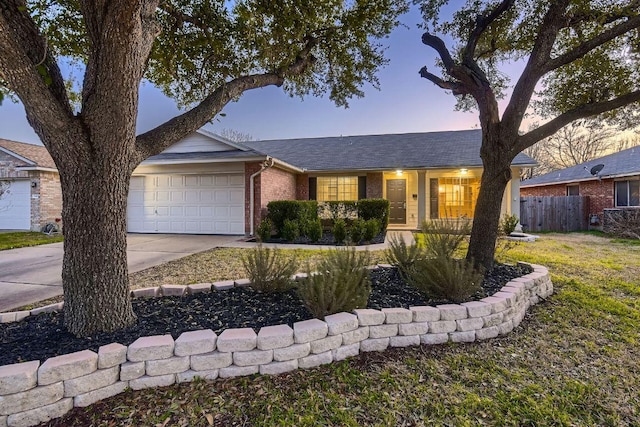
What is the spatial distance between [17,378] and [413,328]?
2.82m

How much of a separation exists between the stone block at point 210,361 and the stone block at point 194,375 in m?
0.02

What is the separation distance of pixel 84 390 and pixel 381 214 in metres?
9.29

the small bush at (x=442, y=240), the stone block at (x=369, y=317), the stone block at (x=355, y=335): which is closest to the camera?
the stone block at (x=355, y=335)

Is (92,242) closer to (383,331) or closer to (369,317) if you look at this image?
(369,317)

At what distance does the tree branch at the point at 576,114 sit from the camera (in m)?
4.04

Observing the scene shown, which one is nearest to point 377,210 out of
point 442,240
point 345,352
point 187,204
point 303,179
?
point 303,179

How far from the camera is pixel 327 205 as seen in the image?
37.8ft

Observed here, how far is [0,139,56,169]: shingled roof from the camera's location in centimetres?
1247

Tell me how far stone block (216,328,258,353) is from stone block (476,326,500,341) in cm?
212

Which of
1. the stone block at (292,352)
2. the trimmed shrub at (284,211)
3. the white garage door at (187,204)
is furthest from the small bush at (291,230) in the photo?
the stone block at (292,352)

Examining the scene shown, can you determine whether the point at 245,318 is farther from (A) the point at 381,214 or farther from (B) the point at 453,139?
(B) the point at 453,139

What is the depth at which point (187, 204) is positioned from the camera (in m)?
11.3

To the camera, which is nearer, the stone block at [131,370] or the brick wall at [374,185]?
the stone block at [131,370]

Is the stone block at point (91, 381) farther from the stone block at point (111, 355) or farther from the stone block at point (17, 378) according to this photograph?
the stone block at point (17, 378)
